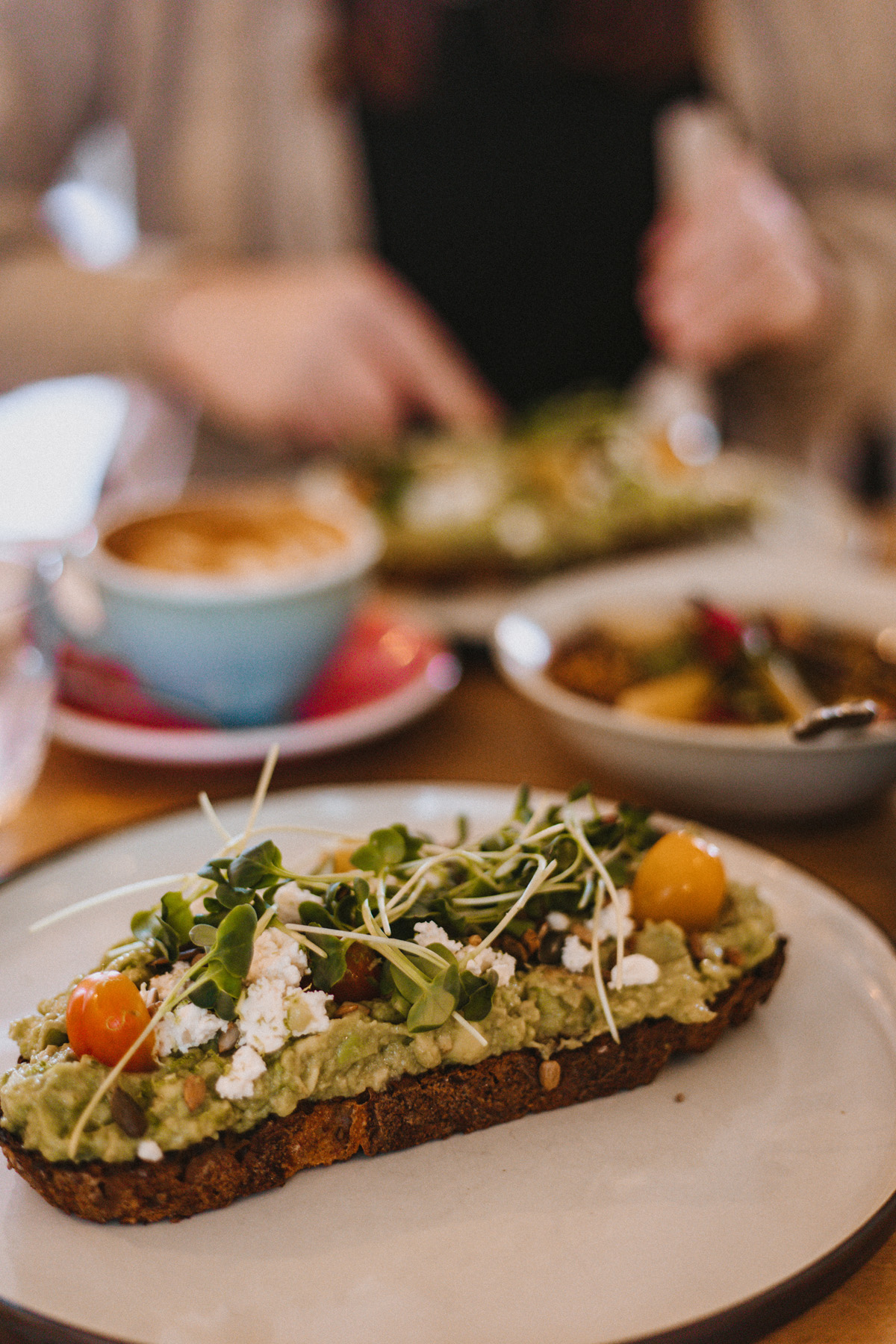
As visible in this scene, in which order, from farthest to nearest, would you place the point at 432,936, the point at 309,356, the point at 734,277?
the point at 734,277 → the point at 309,356 → the point at 432,936

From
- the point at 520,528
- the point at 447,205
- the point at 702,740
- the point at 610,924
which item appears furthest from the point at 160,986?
the point at 447,205

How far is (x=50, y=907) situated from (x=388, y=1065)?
44 cm

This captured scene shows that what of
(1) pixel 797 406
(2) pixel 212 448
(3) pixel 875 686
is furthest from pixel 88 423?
(3) pixel 875 686

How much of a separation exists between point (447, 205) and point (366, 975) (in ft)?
8.73

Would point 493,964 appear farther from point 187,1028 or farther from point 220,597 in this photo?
point 220,597

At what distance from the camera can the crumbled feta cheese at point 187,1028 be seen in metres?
0.85

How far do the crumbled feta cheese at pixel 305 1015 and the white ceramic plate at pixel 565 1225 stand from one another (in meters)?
0.12

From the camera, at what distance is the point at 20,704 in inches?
58.9

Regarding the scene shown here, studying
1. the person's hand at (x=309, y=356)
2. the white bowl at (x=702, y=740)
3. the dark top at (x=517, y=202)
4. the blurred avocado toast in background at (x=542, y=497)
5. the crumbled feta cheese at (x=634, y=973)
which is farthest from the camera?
the dark top at (x=517, y=202)

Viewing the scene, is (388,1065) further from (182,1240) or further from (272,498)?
(272,498)

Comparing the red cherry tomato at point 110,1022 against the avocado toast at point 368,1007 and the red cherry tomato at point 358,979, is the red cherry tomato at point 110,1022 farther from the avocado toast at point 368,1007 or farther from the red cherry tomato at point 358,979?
the red cherry tomato at point 358,979

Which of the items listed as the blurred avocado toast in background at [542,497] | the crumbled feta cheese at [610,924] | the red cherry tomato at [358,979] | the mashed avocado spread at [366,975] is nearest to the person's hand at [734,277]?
the blurred avocado toast in background at [542,497]

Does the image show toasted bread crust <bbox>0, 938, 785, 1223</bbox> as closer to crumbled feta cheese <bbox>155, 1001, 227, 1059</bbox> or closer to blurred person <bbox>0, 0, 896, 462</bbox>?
crumbled feta cheese <bbox>155, 1001, 227, 1059</bbox>

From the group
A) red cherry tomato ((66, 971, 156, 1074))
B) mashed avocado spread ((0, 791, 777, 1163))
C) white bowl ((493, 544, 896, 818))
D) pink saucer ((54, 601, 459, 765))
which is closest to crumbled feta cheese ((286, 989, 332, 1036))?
mashed avocado spread ((0, 791, 777, 1163))
